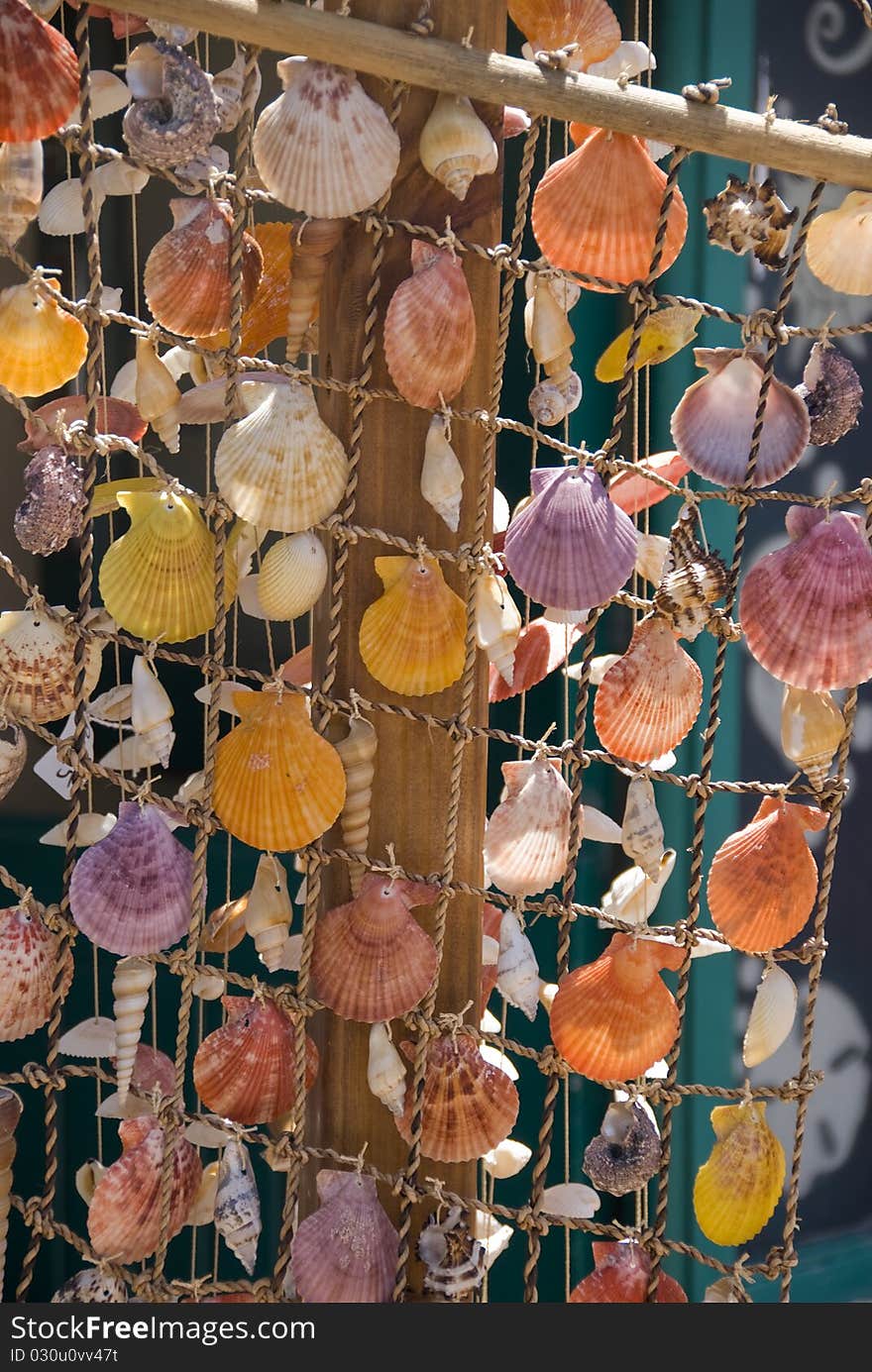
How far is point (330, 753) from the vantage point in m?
0.83

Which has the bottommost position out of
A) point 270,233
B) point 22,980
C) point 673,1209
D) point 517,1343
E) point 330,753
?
point 673,1209

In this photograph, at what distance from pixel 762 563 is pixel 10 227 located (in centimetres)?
47

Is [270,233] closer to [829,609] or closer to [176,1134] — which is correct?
[829,609]

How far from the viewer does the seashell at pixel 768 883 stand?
0.87 m

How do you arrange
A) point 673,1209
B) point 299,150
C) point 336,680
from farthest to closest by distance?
1. point 673,1209
2. point 336,680
3. point 299,150

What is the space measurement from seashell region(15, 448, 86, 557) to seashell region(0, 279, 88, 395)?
1.7 inches

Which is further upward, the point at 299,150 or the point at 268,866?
the point at 299,150

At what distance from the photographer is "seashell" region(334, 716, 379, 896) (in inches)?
33.5

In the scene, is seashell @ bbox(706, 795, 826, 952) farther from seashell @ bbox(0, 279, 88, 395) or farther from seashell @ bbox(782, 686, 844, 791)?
seashell @ bbox(0, 279, 88, 395)

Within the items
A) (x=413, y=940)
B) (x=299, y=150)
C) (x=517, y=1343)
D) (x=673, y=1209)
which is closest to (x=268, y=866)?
(x=413, y=940)

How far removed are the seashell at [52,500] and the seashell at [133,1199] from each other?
1.18ft

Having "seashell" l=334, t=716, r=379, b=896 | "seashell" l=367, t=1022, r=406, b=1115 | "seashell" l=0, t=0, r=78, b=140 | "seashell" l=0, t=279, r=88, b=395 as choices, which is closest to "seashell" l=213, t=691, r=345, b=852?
"seashell" l=334, t=716, r=379, b=896

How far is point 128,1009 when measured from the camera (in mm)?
874

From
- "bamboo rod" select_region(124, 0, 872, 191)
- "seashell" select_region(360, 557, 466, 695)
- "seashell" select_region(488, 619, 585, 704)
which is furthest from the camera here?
"seashell" select_region(488, 619, 585, 704)
